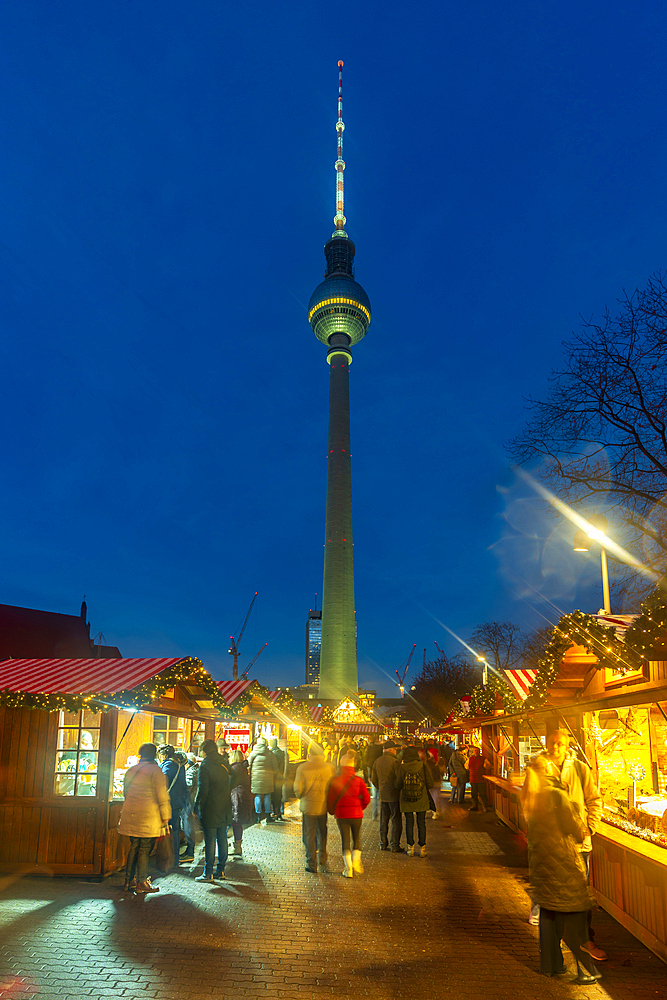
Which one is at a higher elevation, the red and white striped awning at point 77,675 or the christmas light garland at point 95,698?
the red and white striped awning at point 77,675

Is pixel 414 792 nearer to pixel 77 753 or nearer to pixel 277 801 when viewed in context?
pixel 77 753

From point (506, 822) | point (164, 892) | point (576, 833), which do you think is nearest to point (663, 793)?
point (576, 833)

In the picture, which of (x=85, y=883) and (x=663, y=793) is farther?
(x=85, y=883)

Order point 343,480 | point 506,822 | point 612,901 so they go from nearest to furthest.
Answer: point 612,901
point 506,822
point 343,480

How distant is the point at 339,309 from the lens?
101 meters

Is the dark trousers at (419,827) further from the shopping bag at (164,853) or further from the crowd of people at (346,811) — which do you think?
the shopping bag at (164,853)

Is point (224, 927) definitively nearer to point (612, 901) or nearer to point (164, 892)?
point (164, 892)

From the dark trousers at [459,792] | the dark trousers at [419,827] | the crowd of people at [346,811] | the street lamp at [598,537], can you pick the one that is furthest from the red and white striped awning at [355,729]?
the street lamp at [598,537]

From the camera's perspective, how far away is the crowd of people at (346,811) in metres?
5.96

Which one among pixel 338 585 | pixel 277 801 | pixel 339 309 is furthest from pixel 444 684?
pixel 277 801

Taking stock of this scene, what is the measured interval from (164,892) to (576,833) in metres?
5.64

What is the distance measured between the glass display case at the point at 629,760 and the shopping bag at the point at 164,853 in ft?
19.5

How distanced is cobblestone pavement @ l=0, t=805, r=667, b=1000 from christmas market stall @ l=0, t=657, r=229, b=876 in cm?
45

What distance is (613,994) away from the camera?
A: 5.69 meters
